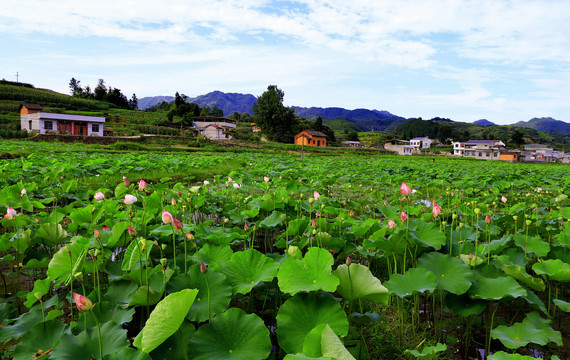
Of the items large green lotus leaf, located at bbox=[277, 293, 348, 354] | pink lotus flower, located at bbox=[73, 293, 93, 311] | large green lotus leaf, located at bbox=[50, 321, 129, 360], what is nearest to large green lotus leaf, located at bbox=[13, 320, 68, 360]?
large green lotus leaf, located at bbox=[50, 321, 129, 360]

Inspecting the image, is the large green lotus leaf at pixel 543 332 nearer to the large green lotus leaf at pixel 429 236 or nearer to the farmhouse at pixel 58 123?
the large green lotus leaf at pixel 429 236

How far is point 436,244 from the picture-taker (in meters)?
2.17

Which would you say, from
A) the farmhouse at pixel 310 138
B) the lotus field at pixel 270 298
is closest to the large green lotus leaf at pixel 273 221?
the lotus field at pixel 270 298

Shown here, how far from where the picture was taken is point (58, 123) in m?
32.7

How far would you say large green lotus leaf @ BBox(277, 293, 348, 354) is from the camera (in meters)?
1.39

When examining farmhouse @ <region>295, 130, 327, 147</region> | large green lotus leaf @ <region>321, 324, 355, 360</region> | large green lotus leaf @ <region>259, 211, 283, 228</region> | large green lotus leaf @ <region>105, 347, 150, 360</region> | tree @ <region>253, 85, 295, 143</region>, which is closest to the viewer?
large green lotus leaf @ <region>321, 324, 355, 360</region>

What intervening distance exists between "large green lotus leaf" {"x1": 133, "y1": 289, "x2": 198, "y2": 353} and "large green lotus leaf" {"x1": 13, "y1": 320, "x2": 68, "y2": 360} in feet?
1.80

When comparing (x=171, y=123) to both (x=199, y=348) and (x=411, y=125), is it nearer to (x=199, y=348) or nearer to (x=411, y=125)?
(x=199, y=348)

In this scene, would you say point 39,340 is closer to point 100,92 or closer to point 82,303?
point 82,303

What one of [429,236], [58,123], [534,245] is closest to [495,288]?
[429,236]

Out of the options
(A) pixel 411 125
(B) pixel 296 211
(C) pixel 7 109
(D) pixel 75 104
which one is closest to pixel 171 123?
(D) pixel 75 104

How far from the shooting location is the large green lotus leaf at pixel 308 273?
1452mm

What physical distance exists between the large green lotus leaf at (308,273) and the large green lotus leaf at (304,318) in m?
0.06

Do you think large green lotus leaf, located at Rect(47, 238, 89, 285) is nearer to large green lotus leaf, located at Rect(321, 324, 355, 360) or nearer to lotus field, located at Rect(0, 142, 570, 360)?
lotus field, located at Rect(0, 142, 570, 360)
